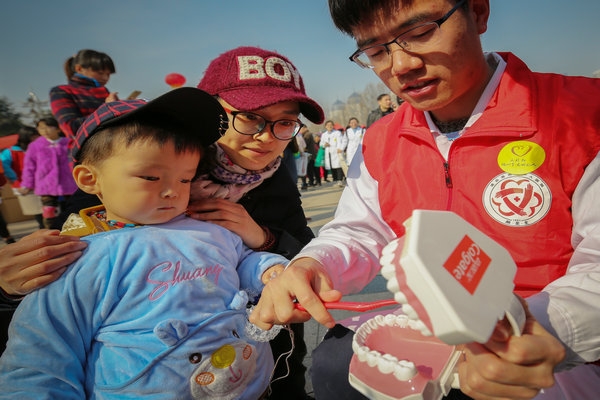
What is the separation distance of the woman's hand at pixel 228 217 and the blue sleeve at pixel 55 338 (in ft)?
1.36

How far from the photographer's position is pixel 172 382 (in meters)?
0.98

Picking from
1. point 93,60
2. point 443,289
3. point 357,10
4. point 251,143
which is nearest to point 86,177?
point 251,143

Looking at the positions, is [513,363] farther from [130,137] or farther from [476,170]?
[130,137]

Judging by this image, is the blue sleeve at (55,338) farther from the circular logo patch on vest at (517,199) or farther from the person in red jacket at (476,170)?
the circular logo patch on vest at (517,199)

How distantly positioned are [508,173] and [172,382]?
3.82 feet

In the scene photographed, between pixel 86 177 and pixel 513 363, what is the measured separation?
1.29 meters

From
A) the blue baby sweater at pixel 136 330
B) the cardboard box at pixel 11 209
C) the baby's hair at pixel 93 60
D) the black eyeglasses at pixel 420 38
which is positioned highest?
the baby's hair at pixel 93 60

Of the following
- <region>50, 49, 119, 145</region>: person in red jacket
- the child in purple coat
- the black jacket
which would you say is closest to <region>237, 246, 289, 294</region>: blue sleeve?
the black jacket

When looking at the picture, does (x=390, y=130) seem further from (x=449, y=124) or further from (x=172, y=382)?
(x=172, y=382)

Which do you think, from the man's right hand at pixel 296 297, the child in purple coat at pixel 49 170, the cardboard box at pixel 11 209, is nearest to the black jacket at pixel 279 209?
the man's right hand at pixel 296 297

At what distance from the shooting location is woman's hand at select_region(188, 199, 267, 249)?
1.34m

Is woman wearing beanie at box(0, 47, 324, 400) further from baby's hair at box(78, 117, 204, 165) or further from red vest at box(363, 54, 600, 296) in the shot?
red vest at box(363, 54, 600, 296)

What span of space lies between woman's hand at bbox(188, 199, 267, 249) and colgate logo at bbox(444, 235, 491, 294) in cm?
98

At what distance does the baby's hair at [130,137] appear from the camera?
1.10 meters
